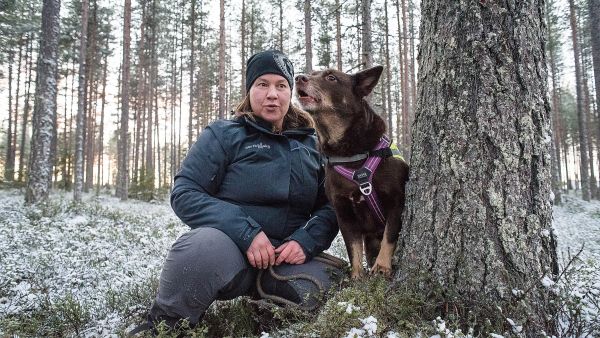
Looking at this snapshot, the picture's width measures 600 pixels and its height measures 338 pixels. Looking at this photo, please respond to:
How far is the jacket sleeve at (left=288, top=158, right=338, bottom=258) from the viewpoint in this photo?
3.25 meters

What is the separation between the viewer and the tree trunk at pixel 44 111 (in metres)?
11.8

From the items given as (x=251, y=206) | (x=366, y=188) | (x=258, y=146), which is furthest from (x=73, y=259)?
(x=366, y=188)

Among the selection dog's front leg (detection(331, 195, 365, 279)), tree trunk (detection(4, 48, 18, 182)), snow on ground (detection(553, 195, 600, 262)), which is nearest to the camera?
dog's front leg (detection(331, 195, 365, 279))

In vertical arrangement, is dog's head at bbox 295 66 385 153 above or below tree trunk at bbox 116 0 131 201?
below

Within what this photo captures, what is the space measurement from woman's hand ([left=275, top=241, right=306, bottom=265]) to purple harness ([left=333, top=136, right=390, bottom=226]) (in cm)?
72

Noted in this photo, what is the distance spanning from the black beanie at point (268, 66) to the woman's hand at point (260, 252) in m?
1.44

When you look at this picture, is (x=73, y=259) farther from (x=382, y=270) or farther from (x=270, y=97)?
(x=382, y=270)

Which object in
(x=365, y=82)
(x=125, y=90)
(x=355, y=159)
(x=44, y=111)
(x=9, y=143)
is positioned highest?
(x=125, y=90)

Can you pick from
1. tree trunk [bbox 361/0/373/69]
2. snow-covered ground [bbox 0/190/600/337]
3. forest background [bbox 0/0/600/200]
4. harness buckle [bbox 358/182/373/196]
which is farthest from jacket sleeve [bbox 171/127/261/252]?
forest background [bbox 0/0/600/200]

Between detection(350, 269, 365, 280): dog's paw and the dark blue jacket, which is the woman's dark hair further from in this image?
detection(350, 269, 365, 280): dog's paw

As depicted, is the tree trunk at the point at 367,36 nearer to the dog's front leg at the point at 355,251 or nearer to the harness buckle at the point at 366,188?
the dog's front leg at the point at 355,251

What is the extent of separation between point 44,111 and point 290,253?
12212mm

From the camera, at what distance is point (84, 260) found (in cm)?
591

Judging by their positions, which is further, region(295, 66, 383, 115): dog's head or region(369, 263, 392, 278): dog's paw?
region(295, 66, 383, 115): dog's head
